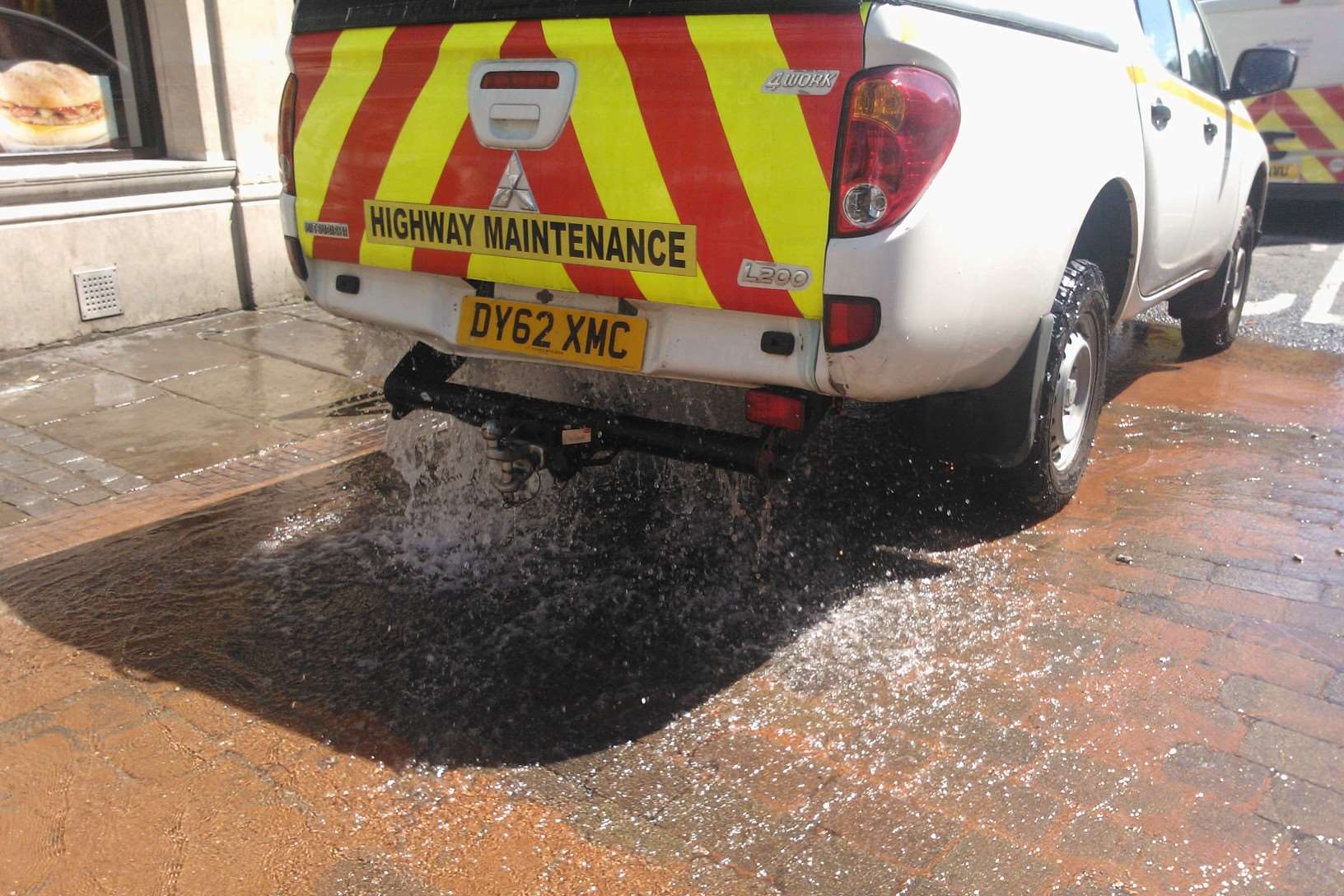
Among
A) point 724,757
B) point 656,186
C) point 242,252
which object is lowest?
point 724,757

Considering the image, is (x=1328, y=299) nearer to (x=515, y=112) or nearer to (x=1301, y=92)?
(x=1301, y=92)

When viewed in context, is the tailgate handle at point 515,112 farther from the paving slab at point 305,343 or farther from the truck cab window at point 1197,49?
the truck cab window at point 1197,49

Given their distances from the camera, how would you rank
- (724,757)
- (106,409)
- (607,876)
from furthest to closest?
(106,409) < (724,757) < (607,876)

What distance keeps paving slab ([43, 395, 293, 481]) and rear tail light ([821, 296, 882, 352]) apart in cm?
308

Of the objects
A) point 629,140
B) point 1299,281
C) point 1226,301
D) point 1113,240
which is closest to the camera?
point 629,140

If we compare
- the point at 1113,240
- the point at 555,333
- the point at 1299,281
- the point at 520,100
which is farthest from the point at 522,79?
the point at 1299,281

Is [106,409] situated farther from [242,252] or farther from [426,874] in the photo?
[426,874]

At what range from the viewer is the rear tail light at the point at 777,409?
3105mm

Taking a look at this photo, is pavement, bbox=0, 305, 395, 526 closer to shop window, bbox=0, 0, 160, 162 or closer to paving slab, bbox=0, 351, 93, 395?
paving slab, bbox=0, 351, 93, 395

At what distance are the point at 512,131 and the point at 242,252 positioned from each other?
4.80 meters

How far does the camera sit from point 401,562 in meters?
3.95

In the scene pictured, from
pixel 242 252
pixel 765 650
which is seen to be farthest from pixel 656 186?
pixel 242 252

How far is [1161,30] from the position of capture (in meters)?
4.80

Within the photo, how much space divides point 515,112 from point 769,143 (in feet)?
2.56
